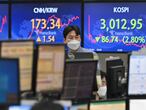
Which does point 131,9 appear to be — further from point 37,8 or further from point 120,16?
point 37,8

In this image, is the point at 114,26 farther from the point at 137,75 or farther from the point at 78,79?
the point at 78,79

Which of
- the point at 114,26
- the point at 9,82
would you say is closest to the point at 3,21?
the point at 114,26

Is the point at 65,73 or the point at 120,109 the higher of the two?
the point at 65,73

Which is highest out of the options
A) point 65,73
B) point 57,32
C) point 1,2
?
point 1,2

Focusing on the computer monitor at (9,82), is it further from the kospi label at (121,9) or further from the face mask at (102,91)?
the kospi label at (121,9)

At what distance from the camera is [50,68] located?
2.56 meters

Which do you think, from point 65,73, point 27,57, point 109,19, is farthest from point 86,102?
point 109,19

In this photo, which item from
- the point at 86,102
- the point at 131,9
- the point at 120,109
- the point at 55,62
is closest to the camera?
the point at 55,62

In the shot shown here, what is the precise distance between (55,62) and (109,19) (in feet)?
10.8

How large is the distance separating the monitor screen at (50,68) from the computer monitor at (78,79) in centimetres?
7

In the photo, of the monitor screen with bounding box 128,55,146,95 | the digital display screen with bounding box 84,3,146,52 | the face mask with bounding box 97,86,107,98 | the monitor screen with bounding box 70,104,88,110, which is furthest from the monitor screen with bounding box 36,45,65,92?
the digital display screen with bounding box 84,3,146,52

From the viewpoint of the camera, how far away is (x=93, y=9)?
227 inches

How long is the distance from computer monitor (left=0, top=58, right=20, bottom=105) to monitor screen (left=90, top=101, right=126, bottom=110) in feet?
3.12

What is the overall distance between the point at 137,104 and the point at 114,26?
2.42 meters
